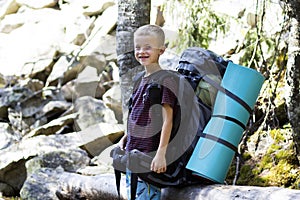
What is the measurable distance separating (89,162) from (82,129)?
93.7 inches

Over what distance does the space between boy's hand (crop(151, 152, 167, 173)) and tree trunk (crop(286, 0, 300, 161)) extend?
158cm

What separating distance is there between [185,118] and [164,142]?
241 mm

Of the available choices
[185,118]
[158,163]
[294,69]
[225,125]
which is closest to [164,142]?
[158,163]

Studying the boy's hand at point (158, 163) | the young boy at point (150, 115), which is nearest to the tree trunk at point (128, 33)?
the young boy at point (150, 115)

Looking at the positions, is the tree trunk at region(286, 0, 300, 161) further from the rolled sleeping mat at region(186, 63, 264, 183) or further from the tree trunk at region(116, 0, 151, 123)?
the tree trunk at region(116, 0, 151, 123)

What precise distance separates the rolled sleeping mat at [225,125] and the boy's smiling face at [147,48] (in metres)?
0.50

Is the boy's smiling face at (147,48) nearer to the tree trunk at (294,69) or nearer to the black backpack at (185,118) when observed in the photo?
the black backpack at (185,118)

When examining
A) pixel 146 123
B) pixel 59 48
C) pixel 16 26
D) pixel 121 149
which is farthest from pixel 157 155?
pixel 16 26

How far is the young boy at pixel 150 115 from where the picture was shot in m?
2.86

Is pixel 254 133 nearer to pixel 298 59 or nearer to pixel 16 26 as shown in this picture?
pixel 298 59

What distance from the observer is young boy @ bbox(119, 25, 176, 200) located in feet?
9.37

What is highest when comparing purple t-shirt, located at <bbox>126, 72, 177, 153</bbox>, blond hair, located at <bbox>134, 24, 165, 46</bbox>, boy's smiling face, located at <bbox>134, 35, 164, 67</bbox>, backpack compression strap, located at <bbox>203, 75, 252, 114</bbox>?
blond hair, located at <bbox>134, 24, 165, 46</bbox>

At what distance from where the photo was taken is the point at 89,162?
6.05 metres

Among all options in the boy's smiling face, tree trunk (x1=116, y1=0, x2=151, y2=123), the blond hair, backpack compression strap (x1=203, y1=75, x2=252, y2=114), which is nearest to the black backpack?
backpack compression strap (x1=203, y1=75, x2=252, y2=114)
